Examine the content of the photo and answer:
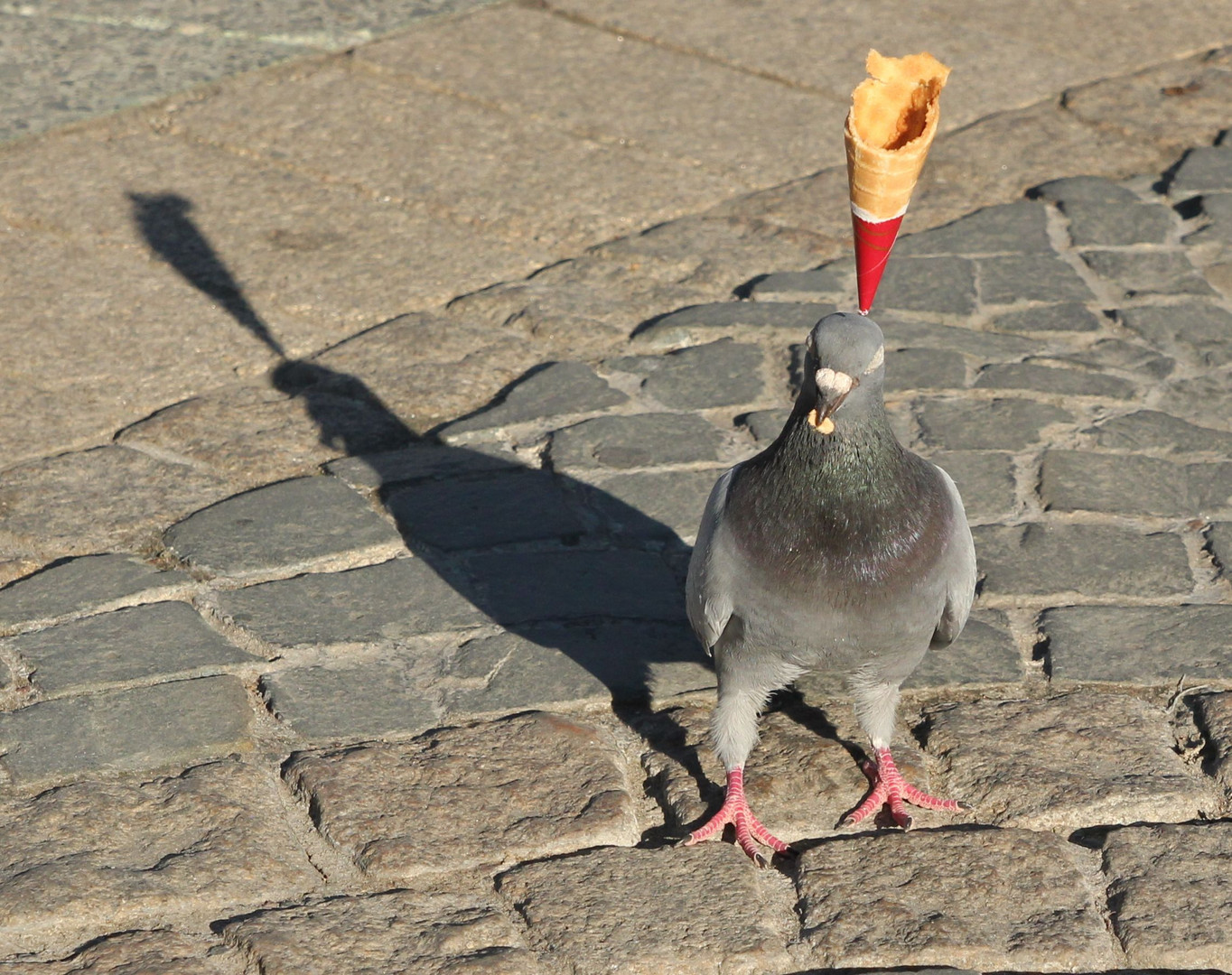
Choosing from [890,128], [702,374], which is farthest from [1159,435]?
[890,128]

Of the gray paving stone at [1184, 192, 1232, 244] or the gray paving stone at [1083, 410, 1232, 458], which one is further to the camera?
the gray paving stone at [1184, 192, 1232, 244]

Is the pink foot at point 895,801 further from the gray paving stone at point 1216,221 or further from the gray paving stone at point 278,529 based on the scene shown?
the gray paving stone at point 1216,221

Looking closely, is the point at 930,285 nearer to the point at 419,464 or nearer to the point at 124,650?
the point at 419,464

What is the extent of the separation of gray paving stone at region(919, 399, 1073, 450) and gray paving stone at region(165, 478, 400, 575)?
1.59 metres

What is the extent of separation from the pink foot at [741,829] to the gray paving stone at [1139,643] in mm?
856

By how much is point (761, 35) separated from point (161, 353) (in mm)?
3611

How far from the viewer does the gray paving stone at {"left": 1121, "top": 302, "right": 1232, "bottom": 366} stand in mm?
4727

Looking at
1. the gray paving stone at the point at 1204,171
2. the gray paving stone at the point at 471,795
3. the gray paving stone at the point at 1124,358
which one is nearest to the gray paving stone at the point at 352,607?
the gray paving stone at the point at 471,795

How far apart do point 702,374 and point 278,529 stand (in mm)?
1421

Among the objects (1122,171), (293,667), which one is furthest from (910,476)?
(1122,171)

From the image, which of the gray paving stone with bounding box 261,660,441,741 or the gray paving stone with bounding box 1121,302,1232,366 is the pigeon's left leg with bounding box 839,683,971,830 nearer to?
the gray paving stone with bounding box 261,660,441,741

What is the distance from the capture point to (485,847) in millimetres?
2881

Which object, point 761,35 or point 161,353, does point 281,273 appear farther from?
point 761,35

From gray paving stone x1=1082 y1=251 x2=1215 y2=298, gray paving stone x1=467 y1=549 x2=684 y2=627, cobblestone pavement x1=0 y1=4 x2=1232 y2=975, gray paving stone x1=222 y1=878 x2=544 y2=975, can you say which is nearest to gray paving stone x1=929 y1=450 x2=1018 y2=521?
cobblestone pavement x1=0 y1=4 x2=1232 y2=975
